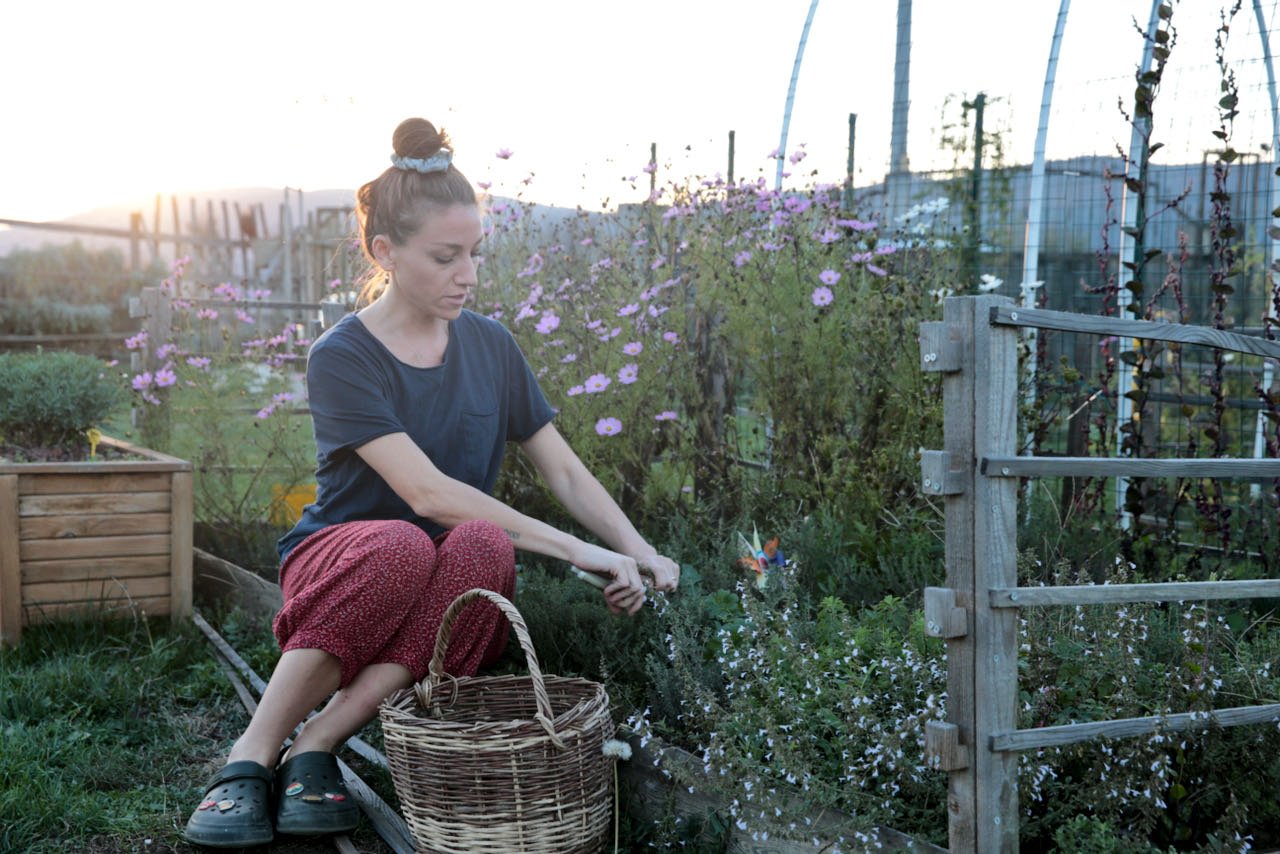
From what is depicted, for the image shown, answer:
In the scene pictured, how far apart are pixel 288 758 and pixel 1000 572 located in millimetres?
1496

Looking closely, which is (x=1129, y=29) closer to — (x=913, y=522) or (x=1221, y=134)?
(x=1221, y=134)

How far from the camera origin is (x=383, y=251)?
2564mm

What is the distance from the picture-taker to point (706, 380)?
13.5 feet

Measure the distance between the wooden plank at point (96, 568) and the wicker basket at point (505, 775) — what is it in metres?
1.96

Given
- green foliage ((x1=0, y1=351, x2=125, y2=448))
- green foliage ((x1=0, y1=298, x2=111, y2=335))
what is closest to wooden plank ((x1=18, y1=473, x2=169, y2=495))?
green foliage ((x1=0, y1=351, x2=125, y2=448))

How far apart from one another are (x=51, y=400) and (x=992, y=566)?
3665 millimetres

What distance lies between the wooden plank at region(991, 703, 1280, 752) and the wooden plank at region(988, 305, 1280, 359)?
0.63 meters

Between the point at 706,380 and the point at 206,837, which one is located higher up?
the point at 706,380

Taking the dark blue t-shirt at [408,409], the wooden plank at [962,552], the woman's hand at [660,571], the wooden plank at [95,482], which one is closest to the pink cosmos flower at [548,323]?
the dark blue t-shirt at [408,409]

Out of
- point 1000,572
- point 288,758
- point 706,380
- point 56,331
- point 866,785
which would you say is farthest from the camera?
point 56,331

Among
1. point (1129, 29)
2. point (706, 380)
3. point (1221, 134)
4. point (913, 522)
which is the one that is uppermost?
point (1129, 29)

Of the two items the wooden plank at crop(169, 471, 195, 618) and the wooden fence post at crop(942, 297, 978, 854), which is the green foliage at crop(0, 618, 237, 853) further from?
the wooden fence post at crop(942, 297, 978, 854)

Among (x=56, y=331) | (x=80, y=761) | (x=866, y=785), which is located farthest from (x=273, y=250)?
(x=866, y=785)

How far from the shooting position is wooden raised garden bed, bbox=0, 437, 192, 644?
3613 mm
